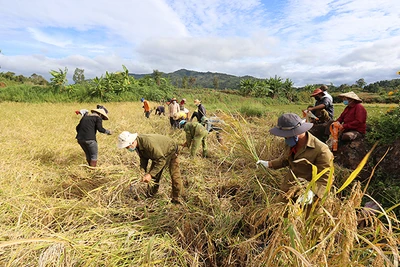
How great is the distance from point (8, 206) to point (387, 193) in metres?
4.70

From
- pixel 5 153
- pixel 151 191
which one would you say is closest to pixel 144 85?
pixel 5 153

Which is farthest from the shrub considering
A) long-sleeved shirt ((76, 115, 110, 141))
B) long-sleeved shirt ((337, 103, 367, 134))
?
long-sleeved shirt ((76, 115, 110, 141))

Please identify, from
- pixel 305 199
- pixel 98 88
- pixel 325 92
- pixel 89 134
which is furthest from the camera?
pixel 98 88

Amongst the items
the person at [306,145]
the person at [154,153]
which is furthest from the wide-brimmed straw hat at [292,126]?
the person at [154,153]

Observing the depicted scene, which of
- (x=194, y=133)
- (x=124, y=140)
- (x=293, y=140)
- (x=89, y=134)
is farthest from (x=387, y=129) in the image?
(x=89, y=134)

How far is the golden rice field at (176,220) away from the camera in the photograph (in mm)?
1513

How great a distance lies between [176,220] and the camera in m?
2.65

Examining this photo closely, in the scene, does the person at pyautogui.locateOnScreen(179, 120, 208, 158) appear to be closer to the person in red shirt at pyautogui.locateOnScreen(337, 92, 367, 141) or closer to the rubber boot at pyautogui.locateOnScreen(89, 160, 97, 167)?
the rubber boot at pyautogui.locateOnScreen(89, 160, 97, 167)

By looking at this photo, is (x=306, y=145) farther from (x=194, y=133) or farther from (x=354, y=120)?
(x=194, y=133)

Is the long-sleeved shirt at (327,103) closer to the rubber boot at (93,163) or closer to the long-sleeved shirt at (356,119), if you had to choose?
the long-sleeved shirt at (356,119)

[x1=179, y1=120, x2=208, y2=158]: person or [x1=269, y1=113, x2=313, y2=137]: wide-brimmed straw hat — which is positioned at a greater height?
[x1=269, y1=113, x2=313, y2=137]: wide-brimmed straw hat

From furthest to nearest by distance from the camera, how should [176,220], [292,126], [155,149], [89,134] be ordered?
[89,134] → [155,149] → [176,220] → [292,126]

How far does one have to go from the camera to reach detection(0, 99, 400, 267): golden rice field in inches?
59.6

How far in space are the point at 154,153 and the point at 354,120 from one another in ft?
10.7
